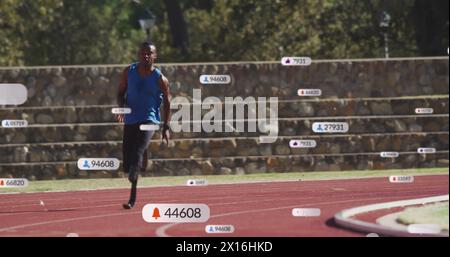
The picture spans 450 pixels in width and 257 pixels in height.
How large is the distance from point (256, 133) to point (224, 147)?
2.70 ft

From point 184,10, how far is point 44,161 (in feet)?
56.3

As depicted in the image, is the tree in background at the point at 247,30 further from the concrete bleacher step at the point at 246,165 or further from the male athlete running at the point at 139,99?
the male athlete running at the point at 139,99

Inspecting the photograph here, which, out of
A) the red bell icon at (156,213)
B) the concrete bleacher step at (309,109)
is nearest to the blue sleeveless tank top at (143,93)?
the red bell icon at (156,213)

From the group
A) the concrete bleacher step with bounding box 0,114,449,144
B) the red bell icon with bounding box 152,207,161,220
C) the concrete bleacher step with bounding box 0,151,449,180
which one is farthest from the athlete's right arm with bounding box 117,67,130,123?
the concrete bleacher step with bounding box 0,114,449,144

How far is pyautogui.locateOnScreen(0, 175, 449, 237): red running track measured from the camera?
1477 centimetres

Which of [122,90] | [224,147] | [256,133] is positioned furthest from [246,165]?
[122,90]

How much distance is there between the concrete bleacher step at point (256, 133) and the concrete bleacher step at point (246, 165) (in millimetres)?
703

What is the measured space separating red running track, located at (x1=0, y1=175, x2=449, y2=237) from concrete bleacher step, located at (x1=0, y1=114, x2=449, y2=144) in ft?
15.9

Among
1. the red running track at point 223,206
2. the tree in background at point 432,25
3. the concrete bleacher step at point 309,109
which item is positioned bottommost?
the red running track at point 223,206

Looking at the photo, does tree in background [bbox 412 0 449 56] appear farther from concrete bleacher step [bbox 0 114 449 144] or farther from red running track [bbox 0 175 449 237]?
red running track [bbox 0 175 449 237]

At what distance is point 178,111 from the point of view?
28.7 metres

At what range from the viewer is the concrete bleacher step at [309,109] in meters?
29.0
